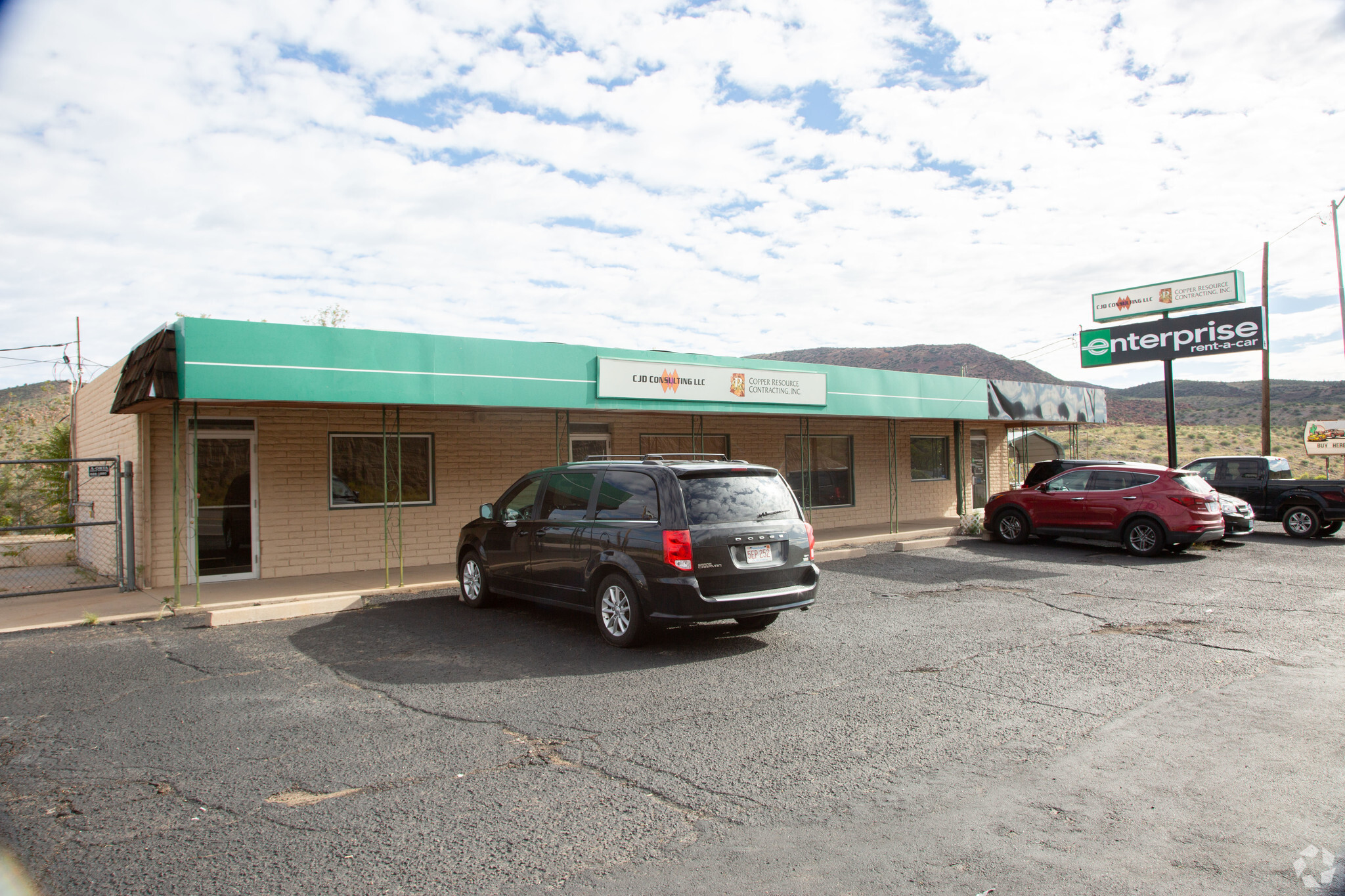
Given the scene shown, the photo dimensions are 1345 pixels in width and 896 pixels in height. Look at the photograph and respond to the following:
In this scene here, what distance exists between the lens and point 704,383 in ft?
44.2

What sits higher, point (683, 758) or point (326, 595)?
point (326, 595)

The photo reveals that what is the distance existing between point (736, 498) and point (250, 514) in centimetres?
790

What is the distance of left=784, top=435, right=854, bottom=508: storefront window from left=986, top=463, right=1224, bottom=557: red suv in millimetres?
3592

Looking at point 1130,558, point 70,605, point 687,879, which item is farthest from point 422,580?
point 1130,558

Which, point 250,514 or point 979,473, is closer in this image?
point 250,514

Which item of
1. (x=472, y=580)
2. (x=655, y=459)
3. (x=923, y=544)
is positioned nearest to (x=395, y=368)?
(x=472, y=580)

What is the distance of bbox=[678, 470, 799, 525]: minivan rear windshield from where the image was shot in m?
7.61

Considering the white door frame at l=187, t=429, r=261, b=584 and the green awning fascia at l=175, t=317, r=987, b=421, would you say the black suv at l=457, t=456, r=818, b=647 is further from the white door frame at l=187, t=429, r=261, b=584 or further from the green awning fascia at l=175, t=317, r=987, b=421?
the white door frame at l=187, t=429, r=261, b=584

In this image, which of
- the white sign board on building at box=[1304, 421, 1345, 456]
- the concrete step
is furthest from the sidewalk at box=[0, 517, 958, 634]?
the white sign board on building at box=[1304, 421, 1345, 456]

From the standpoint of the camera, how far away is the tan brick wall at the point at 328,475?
38.4ft

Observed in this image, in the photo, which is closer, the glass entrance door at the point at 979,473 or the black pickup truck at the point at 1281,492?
the black pickup truck at the point at 1281,492

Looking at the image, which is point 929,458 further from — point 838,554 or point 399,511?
point 399,511

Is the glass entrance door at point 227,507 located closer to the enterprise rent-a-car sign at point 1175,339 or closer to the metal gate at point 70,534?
the metal gate at point 70,534

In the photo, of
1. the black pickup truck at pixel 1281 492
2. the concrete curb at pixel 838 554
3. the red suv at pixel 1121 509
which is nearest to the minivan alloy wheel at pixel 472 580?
the concrete curb at pixel 838 554
